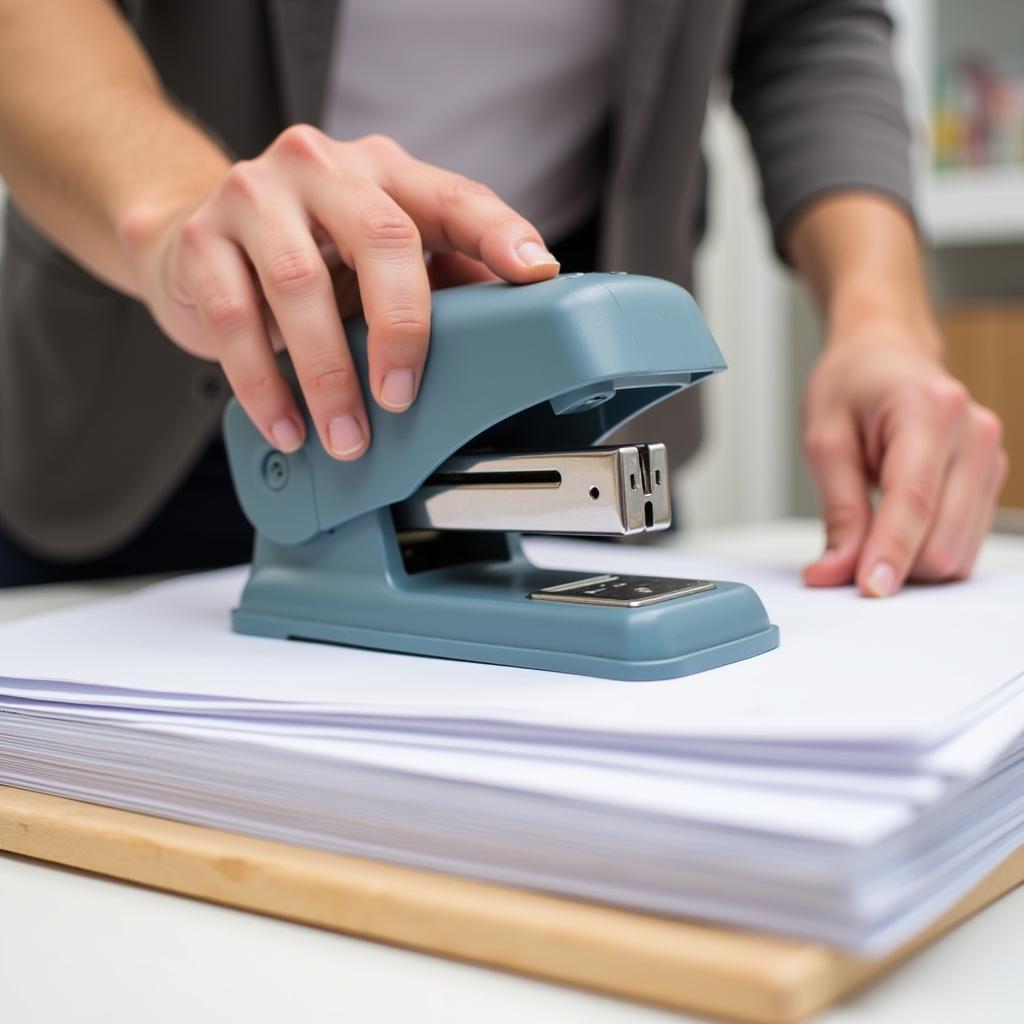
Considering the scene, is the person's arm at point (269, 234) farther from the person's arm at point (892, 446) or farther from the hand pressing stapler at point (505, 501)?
the person's arm at point (892, 446)

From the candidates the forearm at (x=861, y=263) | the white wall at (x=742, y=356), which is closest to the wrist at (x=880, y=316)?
the forearm at (x=861, y=263)

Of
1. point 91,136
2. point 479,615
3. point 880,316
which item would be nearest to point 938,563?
point 880,316

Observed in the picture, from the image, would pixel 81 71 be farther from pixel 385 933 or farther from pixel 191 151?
pixel 385 933

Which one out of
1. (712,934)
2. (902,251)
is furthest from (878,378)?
(712,934)

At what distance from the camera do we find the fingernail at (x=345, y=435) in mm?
588

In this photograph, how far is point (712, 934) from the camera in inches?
14.3

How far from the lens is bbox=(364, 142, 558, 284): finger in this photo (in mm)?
557

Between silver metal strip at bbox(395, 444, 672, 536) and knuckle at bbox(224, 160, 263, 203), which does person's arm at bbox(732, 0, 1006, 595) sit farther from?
knuckle at bbox(224, 160, 263, 203)

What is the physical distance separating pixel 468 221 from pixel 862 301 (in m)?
0.45

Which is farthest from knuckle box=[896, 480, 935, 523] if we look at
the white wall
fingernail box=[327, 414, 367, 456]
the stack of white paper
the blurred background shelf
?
the white wall

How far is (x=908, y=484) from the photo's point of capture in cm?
77

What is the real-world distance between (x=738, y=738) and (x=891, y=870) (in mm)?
58

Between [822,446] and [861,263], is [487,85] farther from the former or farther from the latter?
[822,446]

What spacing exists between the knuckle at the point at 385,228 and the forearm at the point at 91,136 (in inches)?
6.0
